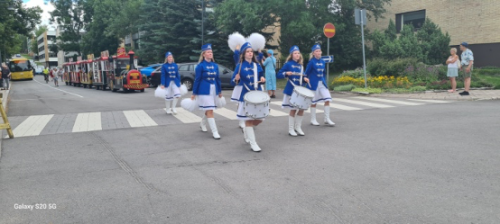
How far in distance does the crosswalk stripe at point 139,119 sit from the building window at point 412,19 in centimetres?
2163

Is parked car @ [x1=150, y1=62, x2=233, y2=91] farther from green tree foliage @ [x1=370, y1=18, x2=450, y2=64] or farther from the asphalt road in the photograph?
the asphalt road

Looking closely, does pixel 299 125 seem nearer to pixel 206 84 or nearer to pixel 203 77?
pixel 206 84

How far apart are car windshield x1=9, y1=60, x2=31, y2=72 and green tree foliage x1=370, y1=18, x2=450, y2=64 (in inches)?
1980

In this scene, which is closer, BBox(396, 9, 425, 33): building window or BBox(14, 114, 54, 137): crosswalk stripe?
BBox(14, 114, 54, 137): crosswalk stripe

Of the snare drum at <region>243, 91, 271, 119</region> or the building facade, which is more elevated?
the building facade

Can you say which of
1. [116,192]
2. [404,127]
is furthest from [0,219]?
[404,127]

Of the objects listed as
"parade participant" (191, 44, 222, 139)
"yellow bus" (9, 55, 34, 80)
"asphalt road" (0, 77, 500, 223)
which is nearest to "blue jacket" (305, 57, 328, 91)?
"asphalt road" (0, 77, 500, 223)

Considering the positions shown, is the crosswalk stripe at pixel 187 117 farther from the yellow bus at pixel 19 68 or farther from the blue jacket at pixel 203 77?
the yellow bus at pixel 19 68

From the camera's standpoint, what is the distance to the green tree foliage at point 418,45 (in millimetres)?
20878

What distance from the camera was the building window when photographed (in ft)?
87.9

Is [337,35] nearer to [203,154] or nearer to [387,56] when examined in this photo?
[387,56]

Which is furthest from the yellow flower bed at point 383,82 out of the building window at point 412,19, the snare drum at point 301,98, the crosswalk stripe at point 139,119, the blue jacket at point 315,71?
the building window at point 412,19

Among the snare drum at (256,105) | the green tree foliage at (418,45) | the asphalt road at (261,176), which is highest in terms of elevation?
the green tree foliage at (418,45)

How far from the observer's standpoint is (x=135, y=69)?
2258 centimetres
